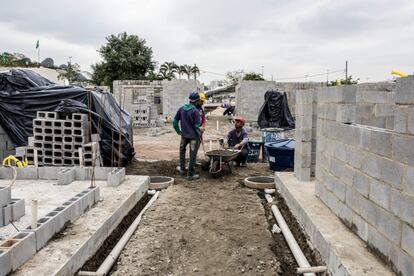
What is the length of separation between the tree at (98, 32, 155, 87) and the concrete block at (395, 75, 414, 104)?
32.7 meters

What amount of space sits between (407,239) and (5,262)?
3.13 m

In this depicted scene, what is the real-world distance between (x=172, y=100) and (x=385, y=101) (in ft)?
64.4

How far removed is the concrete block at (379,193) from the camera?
3.14 metres

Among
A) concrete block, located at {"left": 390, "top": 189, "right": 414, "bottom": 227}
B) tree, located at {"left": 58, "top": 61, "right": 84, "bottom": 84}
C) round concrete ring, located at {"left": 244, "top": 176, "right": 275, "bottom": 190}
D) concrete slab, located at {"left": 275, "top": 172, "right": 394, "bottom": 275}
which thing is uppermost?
tree, located at {"left": 58, "top": 61, "right": 84, "bottom": 84}

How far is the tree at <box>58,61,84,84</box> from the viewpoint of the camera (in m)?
37.2

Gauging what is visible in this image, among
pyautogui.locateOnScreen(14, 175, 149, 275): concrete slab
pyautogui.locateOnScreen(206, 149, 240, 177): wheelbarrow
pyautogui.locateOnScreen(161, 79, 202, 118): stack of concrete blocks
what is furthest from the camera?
pyautogui.locateOnScreen(161, 79, 202, 118): stack of concrete blocks

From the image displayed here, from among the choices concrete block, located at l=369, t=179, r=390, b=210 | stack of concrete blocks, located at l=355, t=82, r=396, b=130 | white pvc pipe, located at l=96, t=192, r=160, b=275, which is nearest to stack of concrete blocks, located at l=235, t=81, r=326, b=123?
white pvc pipe, located at l=96, t=192, r=160, b=275

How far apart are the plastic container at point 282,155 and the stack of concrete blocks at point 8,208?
16.7 feet

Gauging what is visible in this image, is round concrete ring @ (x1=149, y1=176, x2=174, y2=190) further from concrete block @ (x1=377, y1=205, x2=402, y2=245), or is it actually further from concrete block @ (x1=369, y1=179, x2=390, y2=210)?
concrete block @ (x1=377, y1=205, x2=402, y2=245)

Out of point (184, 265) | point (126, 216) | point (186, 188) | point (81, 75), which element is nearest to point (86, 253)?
point (184, 265)

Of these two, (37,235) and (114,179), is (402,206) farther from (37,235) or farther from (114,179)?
(114,179)

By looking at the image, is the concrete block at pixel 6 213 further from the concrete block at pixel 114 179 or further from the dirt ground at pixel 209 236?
the concrete block at pixel 114 179

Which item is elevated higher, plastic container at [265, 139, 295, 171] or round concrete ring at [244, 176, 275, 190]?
plastic container at [265, 139, 295, 171]

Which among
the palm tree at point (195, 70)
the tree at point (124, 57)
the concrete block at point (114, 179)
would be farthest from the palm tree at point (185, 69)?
the concrete block at point (114, 179)
